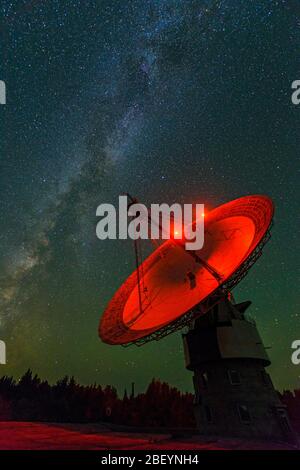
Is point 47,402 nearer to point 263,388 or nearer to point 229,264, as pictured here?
point 263,388

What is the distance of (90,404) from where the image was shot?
205ft

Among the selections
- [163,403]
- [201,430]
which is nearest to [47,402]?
[163,403]

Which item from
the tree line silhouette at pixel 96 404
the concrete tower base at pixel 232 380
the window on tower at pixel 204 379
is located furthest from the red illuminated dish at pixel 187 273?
the tree line silhouette at pixel 96 404

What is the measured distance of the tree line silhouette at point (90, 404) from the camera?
178ft

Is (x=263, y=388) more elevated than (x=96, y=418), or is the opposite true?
(x=263, y=388)

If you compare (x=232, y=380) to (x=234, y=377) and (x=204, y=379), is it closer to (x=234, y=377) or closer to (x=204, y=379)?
(x=234, y=377)

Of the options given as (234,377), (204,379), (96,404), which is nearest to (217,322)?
(234,377)

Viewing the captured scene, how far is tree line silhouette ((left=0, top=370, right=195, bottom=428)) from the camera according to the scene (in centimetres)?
5428

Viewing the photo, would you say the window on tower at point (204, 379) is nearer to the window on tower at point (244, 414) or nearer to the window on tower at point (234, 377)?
the window on tower at point (234, 377)

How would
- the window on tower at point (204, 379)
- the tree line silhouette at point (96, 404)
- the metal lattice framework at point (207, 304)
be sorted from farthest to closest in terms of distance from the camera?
the tree line silhouette at point (96, 404) < the window on tower at point (204, 379) < the metal lattice framework at point (207, 304)

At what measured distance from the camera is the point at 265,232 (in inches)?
744

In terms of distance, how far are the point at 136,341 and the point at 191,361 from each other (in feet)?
29.5

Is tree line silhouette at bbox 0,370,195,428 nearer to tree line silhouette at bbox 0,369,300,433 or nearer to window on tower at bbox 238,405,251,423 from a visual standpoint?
tree line silhouette at bbox 0,369,300,433

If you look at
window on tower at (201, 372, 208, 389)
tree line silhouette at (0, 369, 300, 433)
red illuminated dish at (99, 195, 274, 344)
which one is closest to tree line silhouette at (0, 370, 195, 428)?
tree line silhouette at (0, 369, 300, 433)
